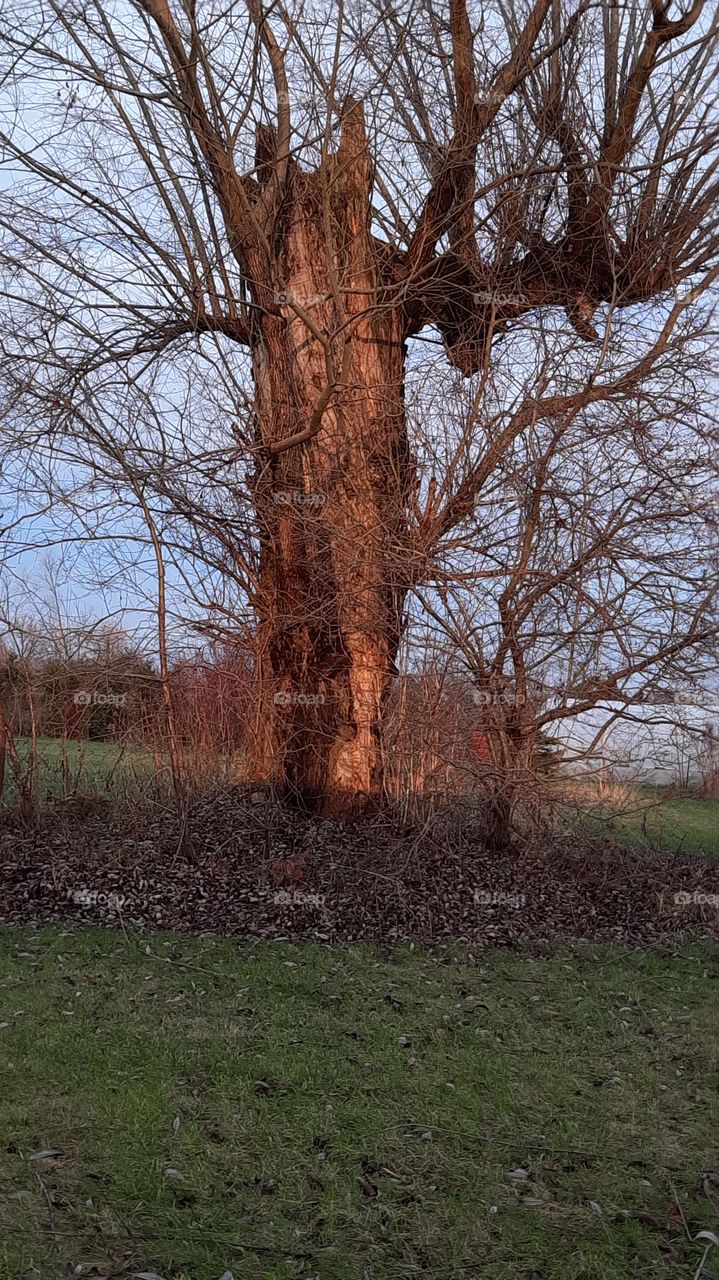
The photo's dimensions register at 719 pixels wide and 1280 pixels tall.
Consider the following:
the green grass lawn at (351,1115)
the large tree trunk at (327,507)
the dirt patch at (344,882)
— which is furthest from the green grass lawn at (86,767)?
the green grass lawn at (351,1115)

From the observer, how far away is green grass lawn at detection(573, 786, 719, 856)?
831 centimetres

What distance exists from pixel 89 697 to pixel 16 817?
1.27 metres

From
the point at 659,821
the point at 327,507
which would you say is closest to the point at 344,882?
the point at 659,821

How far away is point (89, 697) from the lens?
929 centimetres

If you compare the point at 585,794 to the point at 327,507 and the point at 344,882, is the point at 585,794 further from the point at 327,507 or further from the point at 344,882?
the point at 327,507

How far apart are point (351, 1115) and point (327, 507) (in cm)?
535

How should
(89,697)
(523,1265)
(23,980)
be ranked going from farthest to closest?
(89,697), (23,980), (523,1265)

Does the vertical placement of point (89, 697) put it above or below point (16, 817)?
above

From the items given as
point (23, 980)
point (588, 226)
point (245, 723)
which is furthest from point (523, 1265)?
point (588, 226)

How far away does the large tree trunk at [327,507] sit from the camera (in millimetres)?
8680

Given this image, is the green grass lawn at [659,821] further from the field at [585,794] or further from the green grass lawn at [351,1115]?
the green grass lawn at [351,1115]

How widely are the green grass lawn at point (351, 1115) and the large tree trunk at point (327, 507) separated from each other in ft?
9.57

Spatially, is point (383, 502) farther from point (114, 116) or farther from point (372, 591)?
point (114, 116)

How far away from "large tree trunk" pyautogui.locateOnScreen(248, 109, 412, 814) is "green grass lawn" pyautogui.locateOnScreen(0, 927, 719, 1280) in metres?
2.92
